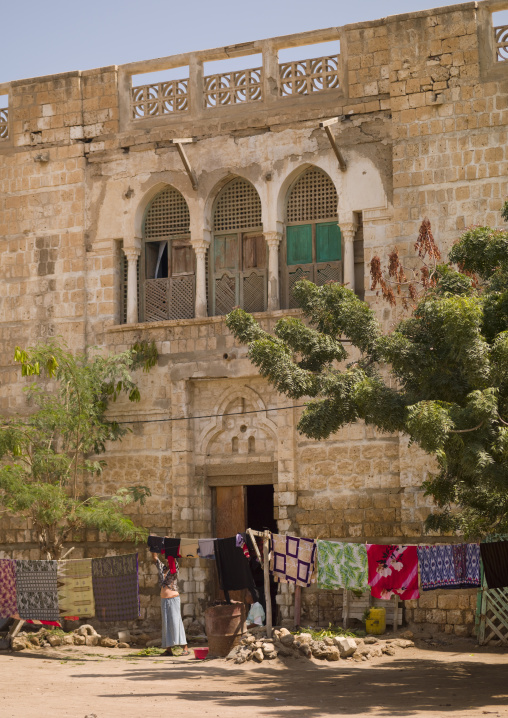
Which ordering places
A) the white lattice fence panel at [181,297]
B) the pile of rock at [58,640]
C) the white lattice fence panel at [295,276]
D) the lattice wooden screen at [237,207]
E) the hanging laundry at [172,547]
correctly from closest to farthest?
1. the hanging laundry at [172,547]
2. the pile of rock at [58,640]
3. the white lattice fence panel at [295,276]
4. the lattice wooden screen at [237,207]
5. the white lattice fence panel at [181,297]

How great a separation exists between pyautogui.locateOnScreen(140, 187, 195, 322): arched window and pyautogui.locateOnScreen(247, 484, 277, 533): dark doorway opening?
118 inches

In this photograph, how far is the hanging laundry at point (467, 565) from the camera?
1338 centimetres

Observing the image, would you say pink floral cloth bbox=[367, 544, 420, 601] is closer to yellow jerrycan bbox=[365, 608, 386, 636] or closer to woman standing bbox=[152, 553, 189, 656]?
yellow jerrycan bbox=[365, 608, 386, 636]

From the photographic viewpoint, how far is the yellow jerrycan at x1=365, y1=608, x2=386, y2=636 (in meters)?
14.7

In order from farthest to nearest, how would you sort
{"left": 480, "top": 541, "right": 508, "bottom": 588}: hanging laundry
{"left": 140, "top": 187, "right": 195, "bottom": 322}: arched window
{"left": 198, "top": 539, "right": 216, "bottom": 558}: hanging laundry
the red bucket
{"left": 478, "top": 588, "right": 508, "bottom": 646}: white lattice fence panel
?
1. {"left": 140, "top": 187, "right": 195, "bottom": 322}: arched window
2. {"left": 198, "top": 539, "right": 216, "bottom": 558}: hanging laundry
3. {"left": 478, "top": 588, "right": 508, "bottom": 646}: white lattice fence panel
4. the red bucket
5. {"left": 480, "top": 541, "right": 508, "bottom": 588}: hanging laundry

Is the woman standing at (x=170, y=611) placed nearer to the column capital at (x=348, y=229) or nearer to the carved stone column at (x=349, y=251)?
the carved stone column at (x=349, y=251)

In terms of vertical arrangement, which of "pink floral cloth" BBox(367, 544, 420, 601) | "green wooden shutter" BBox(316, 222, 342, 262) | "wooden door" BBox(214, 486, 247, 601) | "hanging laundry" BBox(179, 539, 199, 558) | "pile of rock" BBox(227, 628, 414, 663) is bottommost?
"pile of rock" BBox(227, 628, 414, 663)

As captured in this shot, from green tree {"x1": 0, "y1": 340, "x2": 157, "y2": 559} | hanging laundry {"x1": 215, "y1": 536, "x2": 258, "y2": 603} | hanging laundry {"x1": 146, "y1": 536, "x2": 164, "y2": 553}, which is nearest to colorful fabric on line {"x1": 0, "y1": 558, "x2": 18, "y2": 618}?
green tree {"x1": 0, "y1": 340, "x2": 157, "y2": 559}

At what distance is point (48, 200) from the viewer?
58.1 ft

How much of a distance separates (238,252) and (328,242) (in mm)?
1455

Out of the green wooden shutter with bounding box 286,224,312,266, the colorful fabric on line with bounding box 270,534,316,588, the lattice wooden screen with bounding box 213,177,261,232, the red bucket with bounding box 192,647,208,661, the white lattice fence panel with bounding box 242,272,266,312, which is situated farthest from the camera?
the lattice wooden screen with bounding box 213,177,261,232

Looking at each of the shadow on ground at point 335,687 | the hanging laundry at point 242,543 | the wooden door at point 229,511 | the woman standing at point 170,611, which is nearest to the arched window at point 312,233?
the wooden door at point 229,511

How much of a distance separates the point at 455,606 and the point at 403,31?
818 centimetres

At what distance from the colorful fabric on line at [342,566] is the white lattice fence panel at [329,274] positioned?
166 inches
